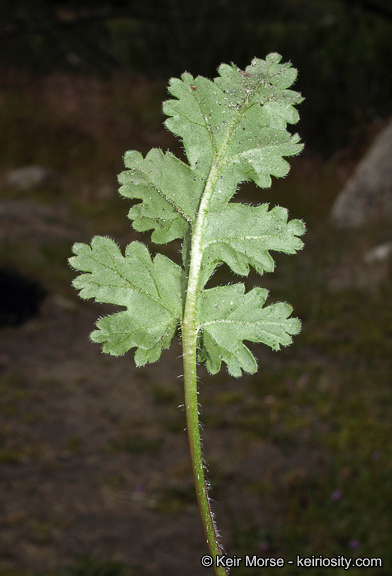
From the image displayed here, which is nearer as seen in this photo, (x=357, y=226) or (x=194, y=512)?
(x=194, y=512)

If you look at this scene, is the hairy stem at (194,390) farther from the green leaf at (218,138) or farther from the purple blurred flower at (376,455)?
the purple blurred flower at (376,455)

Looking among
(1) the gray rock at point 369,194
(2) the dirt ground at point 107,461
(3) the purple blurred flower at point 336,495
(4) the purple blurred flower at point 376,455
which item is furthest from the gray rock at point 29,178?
(3) the purple blurred flower at point 336,495

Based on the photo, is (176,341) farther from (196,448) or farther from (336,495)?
(336,495)

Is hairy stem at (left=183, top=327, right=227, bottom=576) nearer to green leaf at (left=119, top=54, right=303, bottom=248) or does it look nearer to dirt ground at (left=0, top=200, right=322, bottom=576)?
green leaf at (left=119, top=54, right=303, bottom=248)

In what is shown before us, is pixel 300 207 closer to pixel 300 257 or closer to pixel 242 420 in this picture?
pixel 300 257

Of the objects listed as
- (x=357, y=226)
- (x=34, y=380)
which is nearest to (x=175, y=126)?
(x=34, y=380)

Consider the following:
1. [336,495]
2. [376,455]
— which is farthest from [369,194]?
[336,495]

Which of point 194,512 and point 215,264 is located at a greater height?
point 194,512
